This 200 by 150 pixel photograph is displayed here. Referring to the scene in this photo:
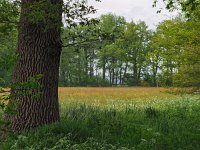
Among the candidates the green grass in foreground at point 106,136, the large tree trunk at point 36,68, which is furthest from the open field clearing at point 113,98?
the large tree trunk at point 36,68

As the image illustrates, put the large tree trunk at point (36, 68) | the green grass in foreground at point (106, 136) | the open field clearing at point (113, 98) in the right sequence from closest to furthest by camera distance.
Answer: the green grass in foreground at point (106, 136)
the large tree trunk at point (36, 68)
the open field clearing at point (113, 98)

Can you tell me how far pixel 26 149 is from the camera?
6.48 m

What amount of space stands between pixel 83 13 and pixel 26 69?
5.66 feet

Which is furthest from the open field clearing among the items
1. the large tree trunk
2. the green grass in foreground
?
the large tree trunk

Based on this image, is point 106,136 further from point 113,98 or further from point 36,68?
point 113,98

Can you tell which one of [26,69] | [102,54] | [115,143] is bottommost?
[115,143]

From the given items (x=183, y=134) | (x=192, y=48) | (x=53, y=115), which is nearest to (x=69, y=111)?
(x=53, y=115)

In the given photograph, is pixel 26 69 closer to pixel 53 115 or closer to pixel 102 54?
pixel 53 115

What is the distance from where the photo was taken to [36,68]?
8.05 m

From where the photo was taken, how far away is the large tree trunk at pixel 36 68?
797 cm

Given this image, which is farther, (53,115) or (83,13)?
(53,115)

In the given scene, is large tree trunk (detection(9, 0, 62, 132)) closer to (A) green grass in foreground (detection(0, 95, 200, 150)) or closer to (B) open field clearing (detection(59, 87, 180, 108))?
(A) green grass in foreground (detection(0, 95, 200, 150))

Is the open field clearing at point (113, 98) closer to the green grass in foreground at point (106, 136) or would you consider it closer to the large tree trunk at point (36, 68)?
the green grass in foreground at point (106, 136)

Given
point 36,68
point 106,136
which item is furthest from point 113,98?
point 106,136
